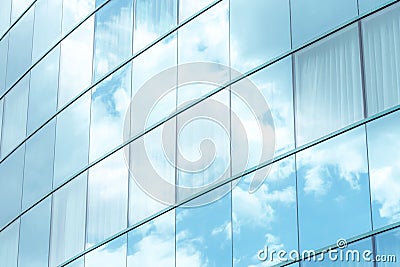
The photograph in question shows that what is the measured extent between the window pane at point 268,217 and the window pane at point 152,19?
17.9ft

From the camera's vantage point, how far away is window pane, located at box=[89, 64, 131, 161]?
2555 centimetres

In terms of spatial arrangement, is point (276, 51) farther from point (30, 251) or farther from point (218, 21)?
point (30, 251)

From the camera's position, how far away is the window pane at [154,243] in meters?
22.9

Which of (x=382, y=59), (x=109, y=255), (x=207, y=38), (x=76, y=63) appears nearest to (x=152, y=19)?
(x=207, y=38)

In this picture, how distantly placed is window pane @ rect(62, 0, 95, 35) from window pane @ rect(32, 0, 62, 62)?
31 cm

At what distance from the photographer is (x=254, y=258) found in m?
20.6

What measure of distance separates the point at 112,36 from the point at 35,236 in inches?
240

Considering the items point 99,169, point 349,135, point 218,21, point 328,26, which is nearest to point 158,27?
point 218,21

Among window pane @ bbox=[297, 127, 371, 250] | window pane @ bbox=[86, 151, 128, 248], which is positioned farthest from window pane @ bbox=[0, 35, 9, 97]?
window pane @ bbox=[297, 127, 371, 250]

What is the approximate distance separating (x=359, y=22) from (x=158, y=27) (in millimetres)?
6447

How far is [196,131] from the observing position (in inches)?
909

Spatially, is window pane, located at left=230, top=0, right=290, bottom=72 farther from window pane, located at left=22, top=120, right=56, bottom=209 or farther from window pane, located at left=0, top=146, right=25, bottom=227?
window pane, located at left=0, top=146, right=25, bottom=227

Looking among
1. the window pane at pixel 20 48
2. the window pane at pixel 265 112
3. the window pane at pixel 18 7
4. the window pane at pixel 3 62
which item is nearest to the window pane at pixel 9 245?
the window pane at pixel 20 48

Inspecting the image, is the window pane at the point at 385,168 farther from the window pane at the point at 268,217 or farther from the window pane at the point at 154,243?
the window pane at the point at 154,243
